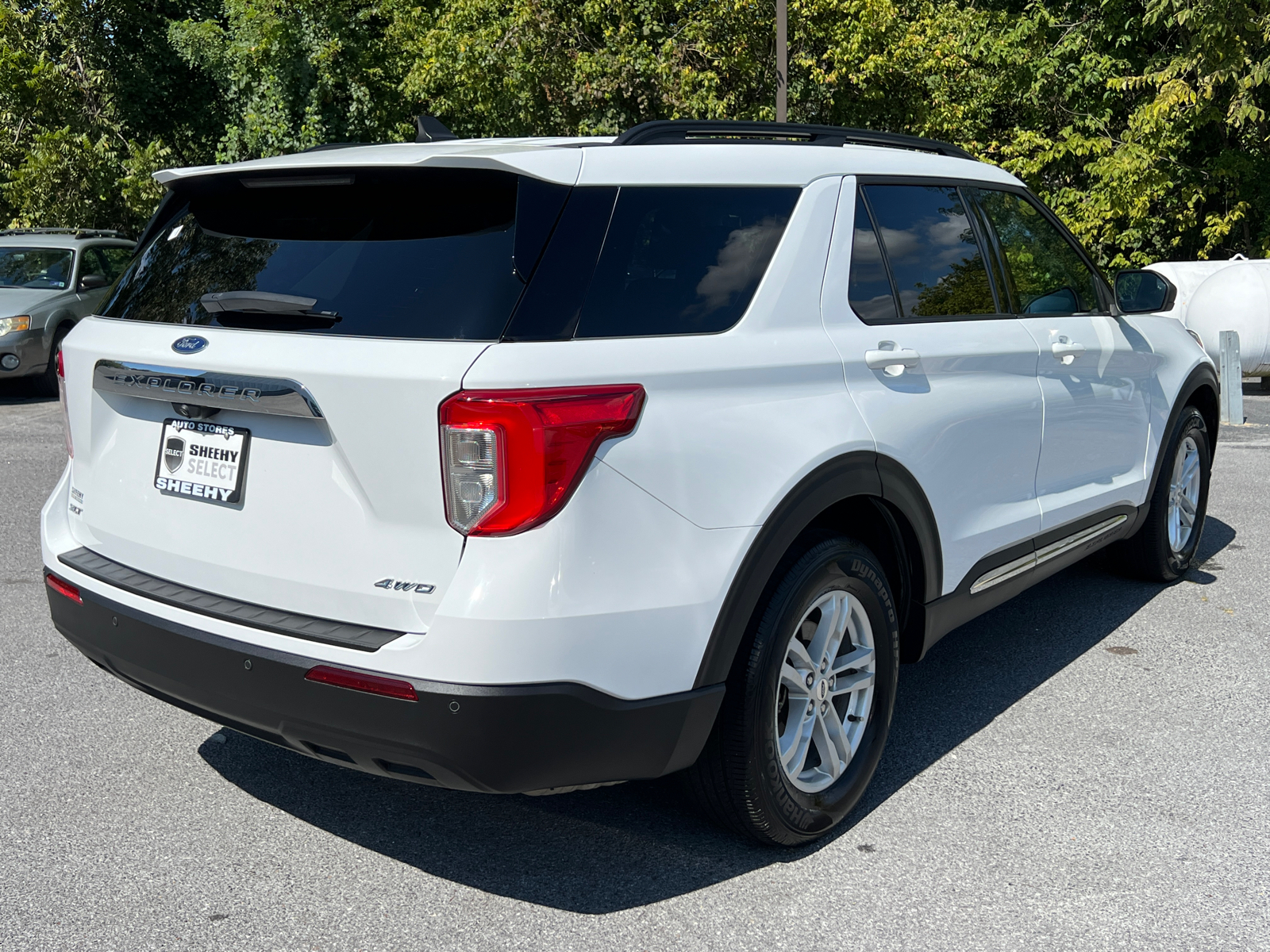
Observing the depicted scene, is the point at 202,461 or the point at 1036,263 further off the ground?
the point at 1036,263

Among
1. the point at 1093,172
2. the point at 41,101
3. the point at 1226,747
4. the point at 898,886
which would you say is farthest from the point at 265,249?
the point at 41,101

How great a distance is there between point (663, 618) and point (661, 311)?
71 cm

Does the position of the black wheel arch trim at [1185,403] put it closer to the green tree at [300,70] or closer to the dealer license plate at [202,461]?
the dealer license plate at [202,461]

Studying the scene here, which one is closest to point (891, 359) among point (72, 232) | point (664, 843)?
point (664, 843)

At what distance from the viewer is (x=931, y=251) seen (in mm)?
3717

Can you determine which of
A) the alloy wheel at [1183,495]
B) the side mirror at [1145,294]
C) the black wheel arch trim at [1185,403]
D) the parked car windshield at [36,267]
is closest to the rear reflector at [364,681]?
the side mirror at [1145,294]

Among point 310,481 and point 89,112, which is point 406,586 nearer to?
point 310,481

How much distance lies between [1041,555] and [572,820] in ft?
6.53

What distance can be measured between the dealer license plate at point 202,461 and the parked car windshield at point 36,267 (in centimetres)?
1157

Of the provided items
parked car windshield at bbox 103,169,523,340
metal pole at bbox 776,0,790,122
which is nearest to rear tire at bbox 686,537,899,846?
parked car windshield at bbox 103,169,523,340

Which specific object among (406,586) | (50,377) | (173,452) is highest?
(173,452)

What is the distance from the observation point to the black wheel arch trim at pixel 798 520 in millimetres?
2713

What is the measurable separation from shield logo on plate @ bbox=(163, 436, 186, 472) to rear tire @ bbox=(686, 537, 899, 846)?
4.68 feet

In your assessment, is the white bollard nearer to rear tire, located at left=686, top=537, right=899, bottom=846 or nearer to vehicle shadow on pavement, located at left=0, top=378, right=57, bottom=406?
rear tire, located at left=686, top=537, right=899, bottom=846
